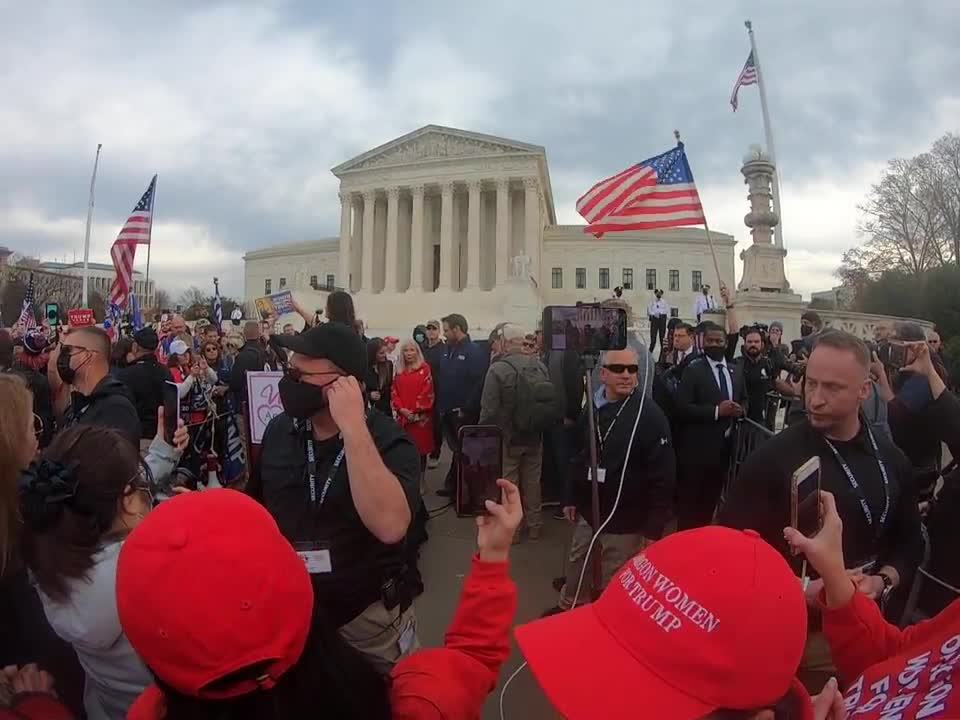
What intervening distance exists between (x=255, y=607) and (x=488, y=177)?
53.0 m

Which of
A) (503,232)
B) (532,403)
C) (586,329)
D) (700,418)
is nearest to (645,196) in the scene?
(532,403)

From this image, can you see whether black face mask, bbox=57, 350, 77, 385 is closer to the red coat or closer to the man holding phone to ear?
the man holding phone to ear

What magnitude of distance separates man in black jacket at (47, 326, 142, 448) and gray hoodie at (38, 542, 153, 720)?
1.72m

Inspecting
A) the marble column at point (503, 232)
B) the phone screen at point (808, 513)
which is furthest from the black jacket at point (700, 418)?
the marble column at point (503, 232)

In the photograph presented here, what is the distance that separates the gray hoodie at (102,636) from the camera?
1.76m

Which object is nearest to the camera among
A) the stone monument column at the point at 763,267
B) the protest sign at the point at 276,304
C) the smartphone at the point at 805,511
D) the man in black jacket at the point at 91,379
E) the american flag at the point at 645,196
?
the smartphone at the point at 805,511

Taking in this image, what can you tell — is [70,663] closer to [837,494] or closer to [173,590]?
[173,590]

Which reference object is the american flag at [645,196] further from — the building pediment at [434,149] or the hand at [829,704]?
the building pediment at [434,149]

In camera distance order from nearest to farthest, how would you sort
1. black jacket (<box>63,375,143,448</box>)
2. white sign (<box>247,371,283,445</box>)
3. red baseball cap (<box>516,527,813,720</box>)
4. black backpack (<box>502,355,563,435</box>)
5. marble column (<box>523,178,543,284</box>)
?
red baseball cap (<box>516,527,813,720</box>) < black jacket (<box>63,375,143,448</box>) < white sign (<box>247,371,283,445</box>) < black backpack (<box>502,355,563,435</box>) < marble column (<box>523,178,543,284</box>)

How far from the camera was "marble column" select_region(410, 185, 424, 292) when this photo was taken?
171 ft

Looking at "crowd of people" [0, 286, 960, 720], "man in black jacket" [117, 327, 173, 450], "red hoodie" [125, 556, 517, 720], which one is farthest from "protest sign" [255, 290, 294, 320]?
"red hoodie" [125, 556, 517, 720]

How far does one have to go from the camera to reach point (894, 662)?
1.49m

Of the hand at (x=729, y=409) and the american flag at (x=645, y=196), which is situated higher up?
the american flag at (x=645, y=196)

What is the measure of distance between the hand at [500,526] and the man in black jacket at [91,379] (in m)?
2.41
